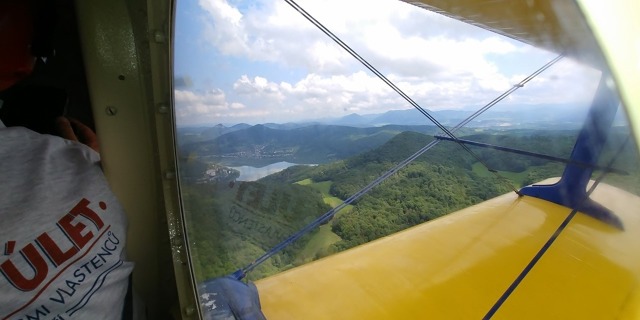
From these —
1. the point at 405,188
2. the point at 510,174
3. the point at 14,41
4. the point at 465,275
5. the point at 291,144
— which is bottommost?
the point at 465,275

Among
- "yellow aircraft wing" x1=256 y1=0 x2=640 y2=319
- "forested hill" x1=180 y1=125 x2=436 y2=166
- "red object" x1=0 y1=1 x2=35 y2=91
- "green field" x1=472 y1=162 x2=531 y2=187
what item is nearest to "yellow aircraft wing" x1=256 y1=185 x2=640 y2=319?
"yellow aircraft wing" x1=256 y1=0 x2=640 y2=319

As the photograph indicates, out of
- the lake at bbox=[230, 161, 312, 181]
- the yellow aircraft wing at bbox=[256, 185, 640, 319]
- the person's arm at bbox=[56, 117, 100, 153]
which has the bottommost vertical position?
the yellow aircraft wing at bbox=[256, 185, 640, 319]

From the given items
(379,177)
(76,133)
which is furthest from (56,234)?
(379,177)

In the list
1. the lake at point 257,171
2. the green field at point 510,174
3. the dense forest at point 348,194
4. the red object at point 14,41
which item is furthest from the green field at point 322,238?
the red object at point 14,41

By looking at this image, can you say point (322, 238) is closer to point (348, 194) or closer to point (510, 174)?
point (348, 194)

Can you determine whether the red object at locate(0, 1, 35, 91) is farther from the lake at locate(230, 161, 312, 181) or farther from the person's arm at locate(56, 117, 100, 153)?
the lake at locate(230, 161, 312, 181)

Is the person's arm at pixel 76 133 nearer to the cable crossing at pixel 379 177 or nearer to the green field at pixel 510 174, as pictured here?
the cable crossing at pixel 379 177

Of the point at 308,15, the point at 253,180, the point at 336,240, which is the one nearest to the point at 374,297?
the point at 336,240
